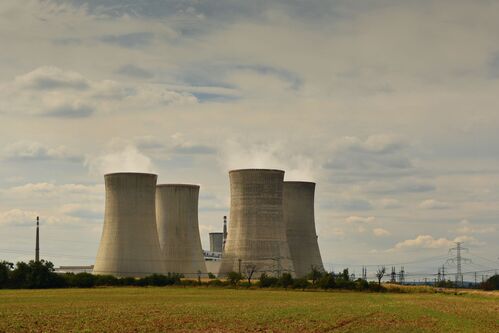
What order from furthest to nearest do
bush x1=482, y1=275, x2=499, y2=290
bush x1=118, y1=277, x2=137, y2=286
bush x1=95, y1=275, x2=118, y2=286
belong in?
bush x1=482, y1=275, x2=499, y2=290, bush x1=95, y1=275, x2=118, y2=286, bush x1=118, y1=277, x2=137, y2=286

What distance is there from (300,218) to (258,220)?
8296mm

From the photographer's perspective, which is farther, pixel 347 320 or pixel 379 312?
pixel 379 312

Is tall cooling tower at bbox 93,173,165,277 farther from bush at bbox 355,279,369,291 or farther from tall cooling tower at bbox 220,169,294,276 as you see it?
bush at bbox 355,279,369,291

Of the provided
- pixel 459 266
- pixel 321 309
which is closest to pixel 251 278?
pixel 459 266

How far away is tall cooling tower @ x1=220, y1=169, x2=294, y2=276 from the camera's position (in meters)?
64.5

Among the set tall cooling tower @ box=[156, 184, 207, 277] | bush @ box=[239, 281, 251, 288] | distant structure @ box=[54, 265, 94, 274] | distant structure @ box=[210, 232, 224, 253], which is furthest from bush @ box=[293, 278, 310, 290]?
distant structure @ box=[210, 232, 224, 253]

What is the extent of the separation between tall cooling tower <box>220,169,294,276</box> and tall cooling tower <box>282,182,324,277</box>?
5421mm

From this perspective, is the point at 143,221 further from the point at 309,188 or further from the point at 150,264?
the point at 309,188

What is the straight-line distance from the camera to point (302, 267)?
7519cm

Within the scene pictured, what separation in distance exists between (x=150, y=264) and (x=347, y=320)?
4108cm

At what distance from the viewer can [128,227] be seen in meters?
62.7

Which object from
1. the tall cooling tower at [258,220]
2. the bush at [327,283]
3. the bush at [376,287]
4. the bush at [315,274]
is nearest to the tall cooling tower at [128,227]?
the tall cooling tower at [258,220]

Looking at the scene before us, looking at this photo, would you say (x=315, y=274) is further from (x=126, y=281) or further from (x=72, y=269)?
(x=72, y=269)

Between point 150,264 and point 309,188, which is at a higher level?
point 309,188
